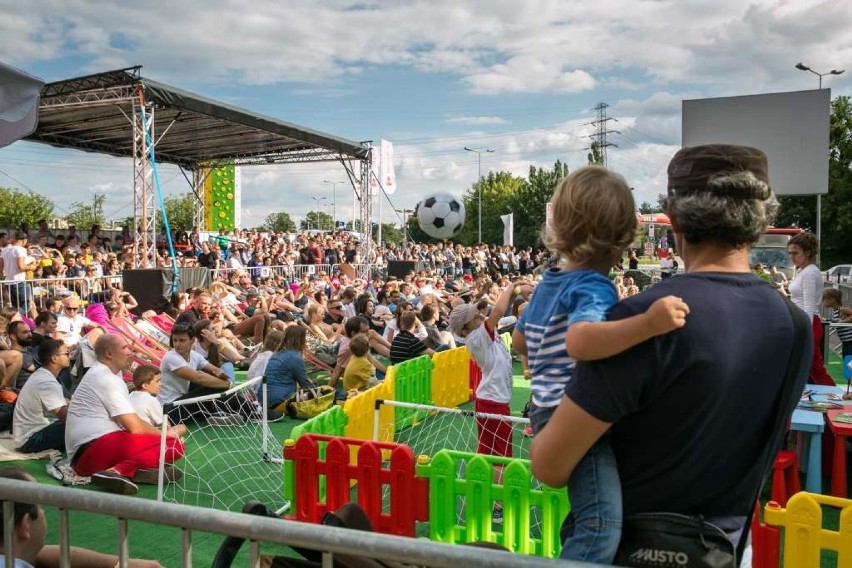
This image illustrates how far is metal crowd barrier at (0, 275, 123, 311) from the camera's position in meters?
12.8

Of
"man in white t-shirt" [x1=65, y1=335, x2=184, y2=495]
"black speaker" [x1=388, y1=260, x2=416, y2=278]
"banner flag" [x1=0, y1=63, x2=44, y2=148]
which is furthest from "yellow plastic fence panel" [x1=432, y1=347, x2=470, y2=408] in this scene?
"black speaker" [x1=388, y1=260, x2=416, y2=278]

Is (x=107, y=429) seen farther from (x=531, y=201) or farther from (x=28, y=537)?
(x=531, y=201)

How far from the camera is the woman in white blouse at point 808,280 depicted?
7332 mm

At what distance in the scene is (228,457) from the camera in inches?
268

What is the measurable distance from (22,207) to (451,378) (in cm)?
6695

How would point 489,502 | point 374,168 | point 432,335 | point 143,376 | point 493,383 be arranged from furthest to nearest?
point 374,168
point 432,335
point 143,376
point 493,383
point 489,502

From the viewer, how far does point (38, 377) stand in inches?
265

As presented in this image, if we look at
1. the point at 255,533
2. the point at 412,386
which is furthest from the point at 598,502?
the point at 412,386

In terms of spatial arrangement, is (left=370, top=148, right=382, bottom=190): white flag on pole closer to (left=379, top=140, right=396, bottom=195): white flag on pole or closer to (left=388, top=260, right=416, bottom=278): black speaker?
(left=379, top=140, right=396, bottom=195): white flag on pole

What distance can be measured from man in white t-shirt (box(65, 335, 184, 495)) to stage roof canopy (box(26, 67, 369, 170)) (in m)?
10.2

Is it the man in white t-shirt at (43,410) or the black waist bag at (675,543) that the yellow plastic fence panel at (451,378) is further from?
the black waist bag at (675,543)

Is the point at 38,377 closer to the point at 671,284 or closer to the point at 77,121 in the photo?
the point at 671,284

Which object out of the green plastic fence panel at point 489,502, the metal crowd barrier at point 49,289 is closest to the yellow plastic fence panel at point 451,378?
the green plastic fence panel at point 489,502

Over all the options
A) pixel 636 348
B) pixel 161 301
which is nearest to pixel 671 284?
pixel 636 348
